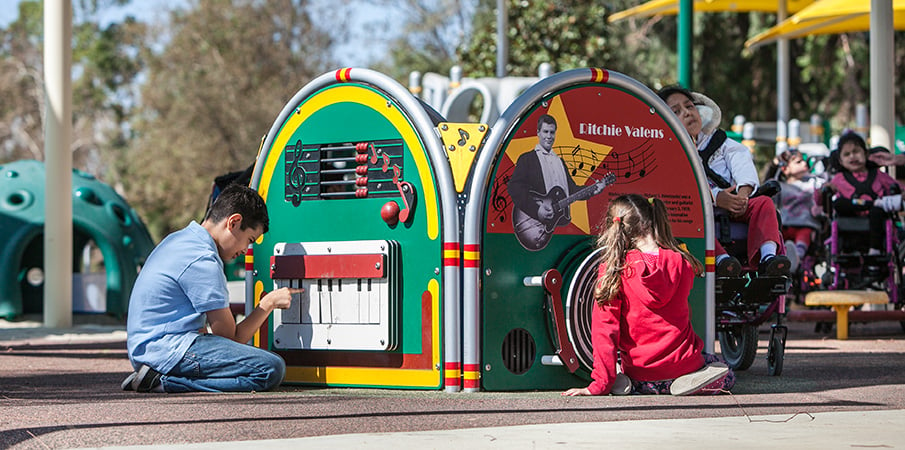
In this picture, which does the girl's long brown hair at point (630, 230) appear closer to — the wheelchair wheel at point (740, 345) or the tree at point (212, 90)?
the wheelchair wheel at point (740, 345)

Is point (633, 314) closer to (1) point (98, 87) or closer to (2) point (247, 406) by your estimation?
(2) point (247, 406)

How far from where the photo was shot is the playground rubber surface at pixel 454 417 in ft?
17.1

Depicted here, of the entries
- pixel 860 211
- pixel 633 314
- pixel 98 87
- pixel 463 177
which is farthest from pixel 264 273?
pixel 98 87

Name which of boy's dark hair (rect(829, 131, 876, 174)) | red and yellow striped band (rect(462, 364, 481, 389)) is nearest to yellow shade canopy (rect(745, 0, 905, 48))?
boy's dark hair (rect(829, 131, 876, 174))

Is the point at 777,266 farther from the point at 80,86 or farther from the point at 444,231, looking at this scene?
the point at 80,86

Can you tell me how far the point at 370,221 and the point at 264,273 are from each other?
867 mm

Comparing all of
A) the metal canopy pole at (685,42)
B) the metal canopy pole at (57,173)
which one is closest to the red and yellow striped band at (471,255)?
the metal canopy pole at (685,42)

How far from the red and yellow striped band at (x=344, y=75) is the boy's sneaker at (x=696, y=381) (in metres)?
2.53

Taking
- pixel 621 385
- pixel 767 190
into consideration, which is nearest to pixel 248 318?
pixel 621 385

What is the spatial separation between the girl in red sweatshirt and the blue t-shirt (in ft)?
6.71

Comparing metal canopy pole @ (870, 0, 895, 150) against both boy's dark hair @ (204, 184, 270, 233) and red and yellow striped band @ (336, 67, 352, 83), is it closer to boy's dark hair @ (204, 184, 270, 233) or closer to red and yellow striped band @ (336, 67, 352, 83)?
red and yellow striped band @ (336, 67, 352, 83)

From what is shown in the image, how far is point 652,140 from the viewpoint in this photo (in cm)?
792

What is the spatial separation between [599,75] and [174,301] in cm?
270

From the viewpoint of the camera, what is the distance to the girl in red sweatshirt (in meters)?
7.05
